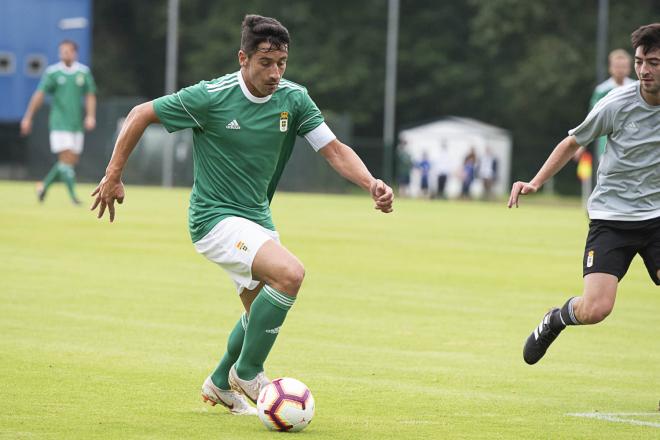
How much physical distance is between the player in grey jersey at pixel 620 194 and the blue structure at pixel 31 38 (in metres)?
37.8

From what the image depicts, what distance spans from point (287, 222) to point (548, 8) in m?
37.3

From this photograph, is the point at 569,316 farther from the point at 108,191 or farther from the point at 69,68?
the point at 69,68

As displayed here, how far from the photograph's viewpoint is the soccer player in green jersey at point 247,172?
23.3 feet

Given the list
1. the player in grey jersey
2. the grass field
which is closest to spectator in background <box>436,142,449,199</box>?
the grass field

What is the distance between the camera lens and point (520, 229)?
2384cm

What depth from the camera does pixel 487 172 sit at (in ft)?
154

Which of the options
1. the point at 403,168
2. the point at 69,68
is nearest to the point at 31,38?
the point at 403,168

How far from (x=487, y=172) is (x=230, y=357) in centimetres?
3995

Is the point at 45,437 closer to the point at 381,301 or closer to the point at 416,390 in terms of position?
the point at 416,390

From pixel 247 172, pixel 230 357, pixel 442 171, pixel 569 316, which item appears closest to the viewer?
pixel 247 172

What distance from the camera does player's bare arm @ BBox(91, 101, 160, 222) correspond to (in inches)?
285

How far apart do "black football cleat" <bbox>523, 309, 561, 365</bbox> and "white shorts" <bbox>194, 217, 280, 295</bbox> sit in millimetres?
1960

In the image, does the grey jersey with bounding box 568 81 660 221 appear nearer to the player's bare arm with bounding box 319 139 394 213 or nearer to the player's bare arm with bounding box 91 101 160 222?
the player's bare arm with bounding box 319 139 394 213

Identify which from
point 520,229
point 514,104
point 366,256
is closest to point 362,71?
point 514,104
